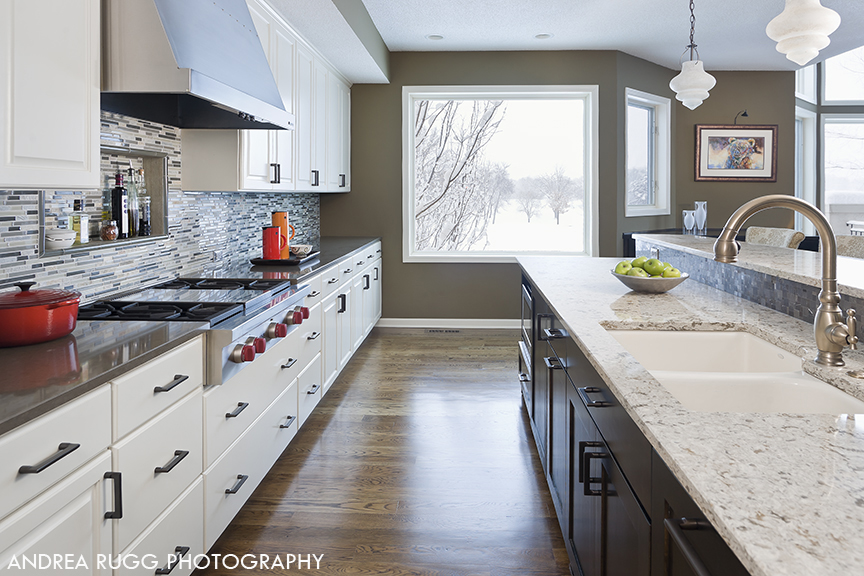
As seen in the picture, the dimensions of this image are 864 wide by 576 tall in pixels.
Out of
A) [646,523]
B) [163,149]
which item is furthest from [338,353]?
[646,523]

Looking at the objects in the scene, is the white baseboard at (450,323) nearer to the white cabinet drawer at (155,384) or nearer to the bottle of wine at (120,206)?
the bottle of wine at (120,206)

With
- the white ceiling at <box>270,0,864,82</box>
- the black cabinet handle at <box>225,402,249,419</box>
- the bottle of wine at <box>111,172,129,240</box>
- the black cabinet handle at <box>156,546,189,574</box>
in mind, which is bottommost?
the black cabinet handle at <box>156,546,189,574</box>

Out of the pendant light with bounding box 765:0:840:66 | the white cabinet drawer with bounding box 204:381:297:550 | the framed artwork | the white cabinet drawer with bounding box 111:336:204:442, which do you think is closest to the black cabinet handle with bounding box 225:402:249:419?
the white cabinet drawer with bounding box 204:381:297:550

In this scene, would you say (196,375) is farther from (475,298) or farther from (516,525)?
(475,298)

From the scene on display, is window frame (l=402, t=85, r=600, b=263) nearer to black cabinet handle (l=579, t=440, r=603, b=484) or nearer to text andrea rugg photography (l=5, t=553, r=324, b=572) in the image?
text andrea rugg photography (l=5, t=553, r=324, b=572)

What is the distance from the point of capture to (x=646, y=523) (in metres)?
1.09

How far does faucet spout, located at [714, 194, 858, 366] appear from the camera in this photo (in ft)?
4.33

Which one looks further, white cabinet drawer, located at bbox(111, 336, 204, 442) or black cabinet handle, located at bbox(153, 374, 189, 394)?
black cabinet handle, located at bbox(153, 374, 189, 394)

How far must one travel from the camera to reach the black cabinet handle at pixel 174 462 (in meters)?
1.65

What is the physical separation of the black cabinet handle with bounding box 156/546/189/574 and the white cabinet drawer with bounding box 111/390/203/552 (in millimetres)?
157

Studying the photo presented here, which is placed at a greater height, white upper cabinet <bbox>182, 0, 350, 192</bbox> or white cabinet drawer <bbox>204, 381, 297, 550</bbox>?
white upper cabinet <bbox>182, 0, 350, 192</bbox>

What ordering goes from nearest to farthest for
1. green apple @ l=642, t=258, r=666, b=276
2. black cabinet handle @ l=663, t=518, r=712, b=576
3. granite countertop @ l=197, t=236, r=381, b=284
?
1. black cabinet handle @ l=663, t=518, r=712, b=576
2. green apple @ l=642, t=258, r=666, b=276
3. granite countertop @ l=197, t=236, r=381, b=284

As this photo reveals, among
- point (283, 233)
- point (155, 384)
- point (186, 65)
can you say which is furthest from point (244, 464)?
point (283, 233)

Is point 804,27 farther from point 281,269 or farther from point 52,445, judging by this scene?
point 52,445
